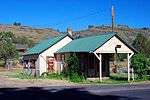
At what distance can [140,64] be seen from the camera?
3158cm

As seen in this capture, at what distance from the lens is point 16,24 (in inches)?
7387

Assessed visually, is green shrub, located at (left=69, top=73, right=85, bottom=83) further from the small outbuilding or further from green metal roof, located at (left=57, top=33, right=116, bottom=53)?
the small outbuilding

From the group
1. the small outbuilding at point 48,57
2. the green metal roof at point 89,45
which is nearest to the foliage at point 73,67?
the green metal roof at point 89,45

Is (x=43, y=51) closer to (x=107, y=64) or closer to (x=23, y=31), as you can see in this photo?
(x=107, y=64)

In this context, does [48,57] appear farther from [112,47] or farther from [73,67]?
[112,47]

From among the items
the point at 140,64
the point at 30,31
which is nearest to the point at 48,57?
the point at 140,64

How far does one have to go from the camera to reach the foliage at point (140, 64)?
31562 mm

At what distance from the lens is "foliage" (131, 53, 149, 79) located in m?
31.6

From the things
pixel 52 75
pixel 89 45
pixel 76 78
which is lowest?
pixel 76 78

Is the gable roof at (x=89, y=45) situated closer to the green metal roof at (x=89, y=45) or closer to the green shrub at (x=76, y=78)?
the green metal roof at (x=89, y=45)

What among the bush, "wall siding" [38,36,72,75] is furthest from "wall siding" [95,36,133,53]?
"wall siding" [38,36,72,75]

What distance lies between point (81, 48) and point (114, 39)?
11.7 feet

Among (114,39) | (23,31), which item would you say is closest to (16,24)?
(23,31)

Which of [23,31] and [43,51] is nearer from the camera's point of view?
[43,51]
